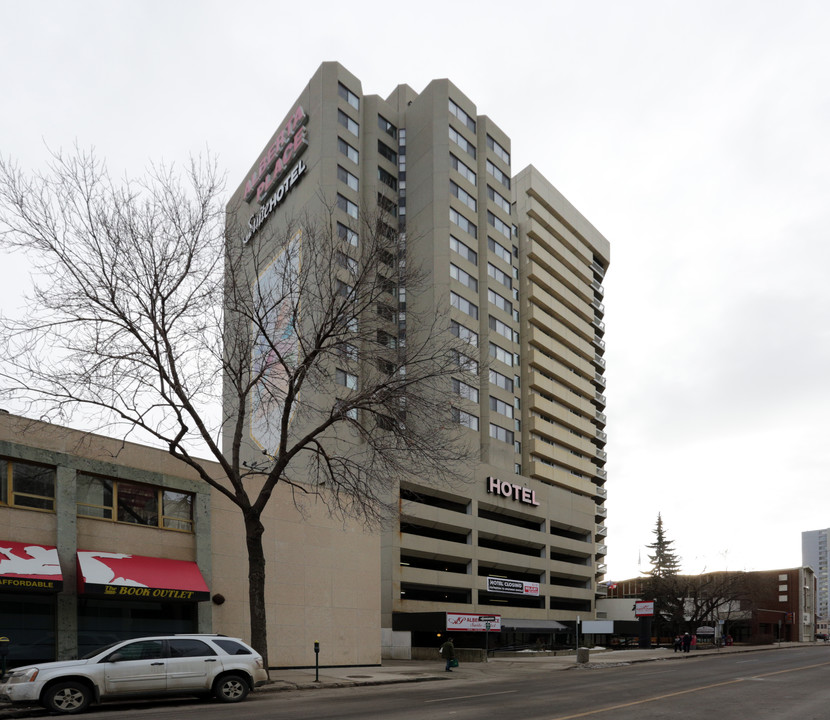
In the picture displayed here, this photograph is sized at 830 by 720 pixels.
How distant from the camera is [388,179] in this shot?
70.9 metres

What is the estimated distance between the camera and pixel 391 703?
16609mm

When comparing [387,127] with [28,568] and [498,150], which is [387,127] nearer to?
[498,150]

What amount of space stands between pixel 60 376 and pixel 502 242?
193 ft

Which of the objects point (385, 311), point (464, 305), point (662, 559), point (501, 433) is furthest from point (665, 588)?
point (385, 311)

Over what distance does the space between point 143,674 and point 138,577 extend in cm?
670

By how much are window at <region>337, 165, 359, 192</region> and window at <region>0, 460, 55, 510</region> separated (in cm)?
4647

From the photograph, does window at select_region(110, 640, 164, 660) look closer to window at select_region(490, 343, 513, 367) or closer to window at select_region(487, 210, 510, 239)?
window at select_region(490, 343, 513, 367)

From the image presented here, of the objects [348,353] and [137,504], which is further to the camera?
[137,504]

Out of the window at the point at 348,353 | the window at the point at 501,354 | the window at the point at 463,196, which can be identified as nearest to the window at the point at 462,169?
the window at the point at 463,196

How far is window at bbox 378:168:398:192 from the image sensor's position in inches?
2761

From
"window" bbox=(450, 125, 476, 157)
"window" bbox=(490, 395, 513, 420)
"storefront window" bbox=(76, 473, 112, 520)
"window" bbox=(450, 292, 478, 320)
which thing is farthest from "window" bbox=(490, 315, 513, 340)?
"storefront window" bbox=(76, 473, 112, 520)

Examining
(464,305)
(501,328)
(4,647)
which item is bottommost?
(4,647)

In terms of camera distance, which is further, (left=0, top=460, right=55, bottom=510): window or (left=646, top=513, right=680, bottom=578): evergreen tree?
(left=646, top=513, right=680, bottom=578): evergreen tree

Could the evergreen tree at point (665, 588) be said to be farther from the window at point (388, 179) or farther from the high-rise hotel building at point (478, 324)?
the window at point (388, 179)
